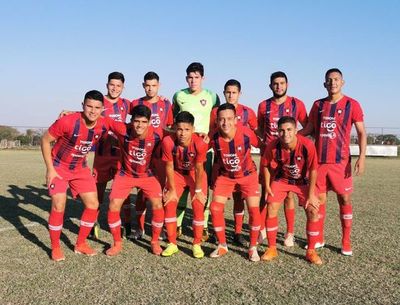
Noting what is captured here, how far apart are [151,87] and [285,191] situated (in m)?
2.36

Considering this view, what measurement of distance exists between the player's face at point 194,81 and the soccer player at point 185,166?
0.98m

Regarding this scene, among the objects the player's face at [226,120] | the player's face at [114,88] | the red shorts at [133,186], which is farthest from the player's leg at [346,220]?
the player's face at [114,88]

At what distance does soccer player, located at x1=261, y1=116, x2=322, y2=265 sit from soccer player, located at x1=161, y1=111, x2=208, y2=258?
80 centimetres

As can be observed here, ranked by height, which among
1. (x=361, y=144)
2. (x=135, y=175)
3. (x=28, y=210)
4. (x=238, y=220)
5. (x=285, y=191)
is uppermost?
(x=361, y=144)

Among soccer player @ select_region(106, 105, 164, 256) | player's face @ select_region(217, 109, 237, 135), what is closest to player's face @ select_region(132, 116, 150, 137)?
soccer player @ select_region(106, 105, 164, 256)

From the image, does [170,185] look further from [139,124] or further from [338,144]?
[338,144]

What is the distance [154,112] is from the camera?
18.5 ft

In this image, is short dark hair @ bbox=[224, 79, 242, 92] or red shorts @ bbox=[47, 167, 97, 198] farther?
short dark hair @ bbox=[224, 79, 242, 92]

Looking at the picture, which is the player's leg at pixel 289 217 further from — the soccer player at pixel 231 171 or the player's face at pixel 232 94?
the player's face at pixel 232 94

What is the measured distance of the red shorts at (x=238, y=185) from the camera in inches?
191

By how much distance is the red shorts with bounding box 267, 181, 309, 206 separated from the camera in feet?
15.5

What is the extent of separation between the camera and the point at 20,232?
5.68 meters

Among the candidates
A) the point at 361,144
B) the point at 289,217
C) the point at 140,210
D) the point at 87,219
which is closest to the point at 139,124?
the point at 87,219

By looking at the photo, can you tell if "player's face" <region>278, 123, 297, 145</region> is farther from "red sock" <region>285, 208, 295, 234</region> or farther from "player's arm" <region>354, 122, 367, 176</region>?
"red sock" <region>285, 208, 295, 234</region>
